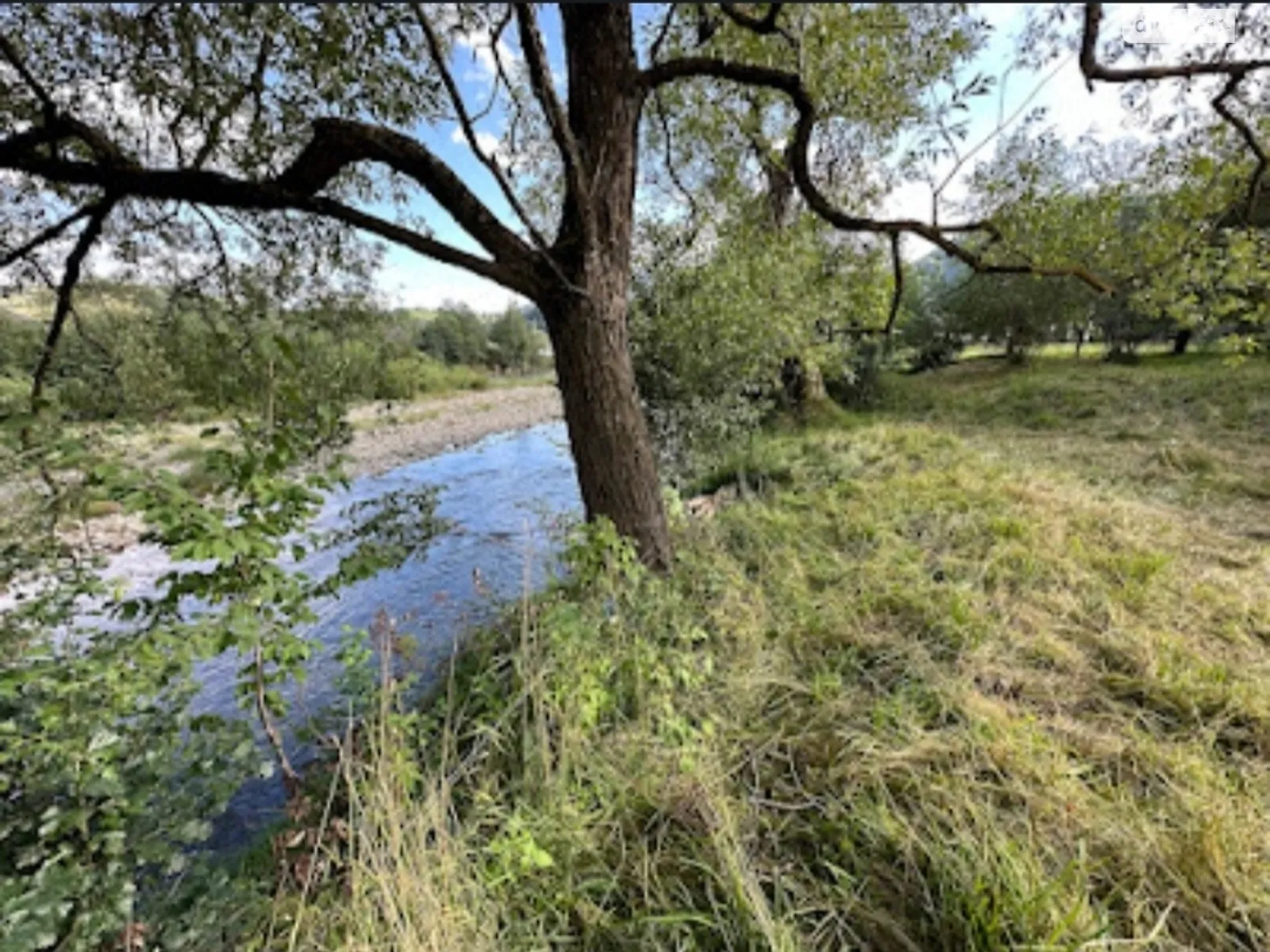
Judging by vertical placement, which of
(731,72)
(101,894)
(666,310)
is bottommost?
(101,894)

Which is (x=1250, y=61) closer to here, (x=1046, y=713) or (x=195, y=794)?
(x=1046, y=713)

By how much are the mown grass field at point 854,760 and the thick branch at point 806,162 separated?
1659mm

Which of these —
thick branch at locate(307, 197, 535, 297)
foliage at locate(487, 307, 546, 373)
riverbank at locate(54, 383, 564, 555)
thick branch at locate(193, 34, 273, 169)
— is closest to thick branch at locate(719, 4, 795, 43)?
thick branch at locate(307, 197, 535, 297)

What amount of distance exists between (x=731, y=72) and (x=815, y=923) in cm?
316

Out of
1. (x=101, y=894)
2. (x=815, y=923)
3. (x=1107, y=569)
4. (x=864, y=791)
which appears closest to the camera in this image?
(x=101, y=894)

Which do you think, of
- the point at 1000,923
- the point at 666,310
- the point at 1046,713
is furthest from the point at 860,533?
the point at 666,310

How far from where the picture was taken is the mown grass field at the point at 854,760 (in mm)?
1314

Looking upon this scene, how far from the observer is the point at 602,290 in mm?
2666

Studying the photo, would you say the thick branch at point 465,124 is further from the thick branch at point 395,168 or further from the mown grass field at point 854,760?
the mown grass field at point 854,760

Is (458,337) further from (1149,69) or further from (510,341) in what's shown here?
(1149,69)

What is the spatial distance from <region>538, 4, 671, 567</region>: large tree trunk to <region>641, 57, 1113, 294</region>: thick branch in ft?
→ 0.80

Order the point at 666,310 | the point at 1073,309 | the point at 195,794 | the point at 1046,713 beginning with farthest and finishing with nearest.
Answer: the point at 1073,309, the point at 666,310, the point at 1046,713, the point at 195,794

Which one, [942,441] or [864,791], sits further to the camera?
[942,441]

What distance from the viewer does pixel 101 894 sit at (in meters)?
1.20
